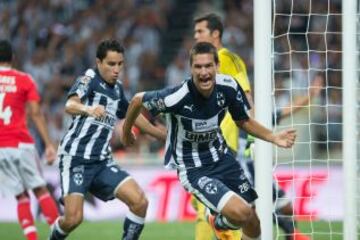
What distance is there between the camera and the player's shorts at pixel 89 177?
7609mm

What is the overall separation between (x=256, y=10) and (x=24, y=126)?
3001 millimetres

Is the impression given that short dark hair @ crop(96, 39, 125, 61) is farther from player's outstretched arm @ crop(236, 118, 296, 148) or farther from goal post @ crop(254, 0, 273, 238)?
player's outstretched arm @ crop(236, 118, 296, 148)

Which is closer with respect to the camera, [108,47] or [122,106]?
[108,47]

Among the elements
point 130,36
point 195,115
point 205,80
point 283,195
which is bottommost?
point 283,195

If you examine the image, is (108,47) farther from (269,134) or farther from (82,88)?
(269,134)

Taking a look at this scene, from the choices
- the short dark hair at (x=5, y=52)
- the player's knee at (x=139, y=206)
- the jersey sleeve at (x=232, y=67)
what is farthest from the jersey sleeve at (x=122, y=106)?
the short dark hair at (x=5, y=52)

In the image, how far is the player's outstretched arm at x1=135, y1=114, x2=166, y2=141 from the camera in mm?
7473

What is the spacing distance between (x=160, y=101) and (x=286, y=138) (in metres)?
0.90

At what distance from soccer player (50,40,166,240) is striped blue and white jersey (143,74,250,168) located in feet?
1.82

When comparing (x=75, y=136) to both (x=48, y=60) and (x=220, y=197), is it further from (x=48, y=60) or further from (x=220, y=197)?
(x=48, y=60)

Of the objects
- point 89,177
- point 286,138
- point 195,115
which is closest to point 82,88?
point 89,177

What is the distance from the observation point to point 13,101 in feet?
30.0

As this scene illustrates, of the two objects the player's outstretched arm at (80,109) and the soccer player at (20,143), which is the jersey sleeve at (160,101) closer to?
the player's outstretched arm at (80,109)

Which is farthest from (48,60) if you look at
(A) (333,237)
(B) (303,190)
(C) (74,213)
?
(C) (74,213)
